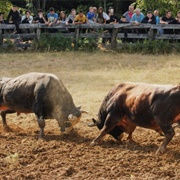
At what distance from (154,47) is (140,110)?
1334cm

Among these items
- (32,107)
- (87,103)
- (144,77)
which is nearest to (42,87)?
(32,107)

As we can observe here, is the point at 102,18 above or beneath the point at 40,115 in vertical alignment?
above

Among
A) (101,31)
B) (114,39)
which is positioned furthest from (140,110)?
(114,39)

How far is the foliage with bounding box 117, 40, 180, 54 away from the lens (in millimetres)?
20938

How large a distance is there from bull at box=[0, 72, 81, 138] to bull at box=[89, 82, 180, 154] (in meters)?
0.51

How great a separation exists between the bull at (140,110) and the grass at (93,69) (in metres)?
2.82

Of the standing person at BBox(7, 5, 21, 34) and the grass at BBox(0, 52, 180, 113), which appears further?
the standing person at BBox(7, 5, 21, 34)

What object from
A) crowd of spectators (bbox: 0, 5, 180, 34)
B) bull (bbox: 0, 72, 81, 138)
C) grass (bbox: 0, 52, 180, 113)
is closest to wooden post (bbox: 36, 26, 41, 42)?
crowd of spectators (bbox: 0, 5, 180, 34)

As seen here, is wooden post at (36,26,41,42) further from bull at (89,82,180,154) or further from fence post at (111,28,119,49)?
bull at (89,82,180,154)

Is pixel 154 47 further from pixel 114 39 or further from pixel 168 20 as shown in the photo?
pixel 114 39

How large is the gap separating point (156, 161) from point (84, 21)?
48.9ft

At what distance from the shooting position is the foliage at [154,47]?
20938 millimetres

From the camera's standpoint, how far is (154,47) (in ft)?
69.1

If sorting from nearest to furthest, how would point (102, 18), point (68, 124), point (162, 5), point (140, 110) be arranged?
point (140, 110) < point (68, 124) < point (102, 18) < point (162, 5)
